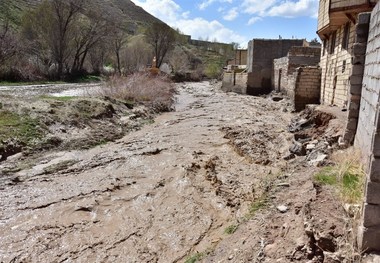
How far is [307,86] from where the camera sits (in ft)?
47.7

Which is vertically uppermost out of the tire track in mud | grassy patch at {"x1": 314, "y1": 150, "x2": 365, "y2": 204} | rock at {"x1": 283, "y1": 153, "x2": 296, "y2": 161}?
grassy patch at {"x1": 314, "y1": 150, "x2": 365, "y2": 204}

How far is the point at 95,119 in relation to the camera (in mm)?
12391

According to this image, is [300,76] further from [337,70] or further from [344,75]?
[344,75]

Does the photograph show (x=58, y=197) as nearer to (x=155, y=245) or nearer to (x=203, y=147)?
(x=155, y=245)

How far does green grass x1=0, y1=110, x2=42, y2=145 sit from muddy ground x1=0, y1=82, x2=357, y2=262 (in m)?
0.78

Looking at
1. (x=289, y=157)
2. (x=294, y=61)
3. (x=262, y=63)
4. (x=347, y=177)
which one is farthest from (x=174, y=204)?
(x=262, y=63)

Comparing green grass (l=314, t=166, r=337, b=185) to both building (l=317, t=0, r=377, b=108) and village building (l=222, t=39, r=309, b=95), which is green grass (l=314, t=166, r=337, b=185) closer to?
building (l=317, t=0, r=377, b=108)

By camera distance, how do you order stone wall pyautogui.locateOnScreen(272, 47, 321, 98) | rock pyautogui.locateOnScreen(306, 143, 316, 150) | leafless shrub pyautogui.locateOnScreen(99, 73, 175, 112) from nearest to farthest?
1. rock pyautogui.locateOnScreen(306, 143, 316, 150)
2. leafless shrub pyautogui.locateOnScreen(99, 73, 175, 112)
3. stone wall pyautogui.locateOnScreen(272, 47, 321, 98)

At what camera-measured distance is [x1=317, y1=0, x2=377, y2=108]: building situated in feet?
→ 32.3

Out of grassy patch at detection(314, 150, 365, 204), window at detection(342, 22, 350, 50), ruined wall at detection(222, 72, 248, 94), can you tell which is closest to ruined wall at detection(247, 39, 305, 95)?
ruined wall at detection(222, 72, 248, 94)

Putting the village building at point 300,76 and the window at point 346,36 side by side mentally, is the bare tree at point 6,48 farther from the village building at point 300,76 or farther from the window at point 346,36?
the window at point 346,36

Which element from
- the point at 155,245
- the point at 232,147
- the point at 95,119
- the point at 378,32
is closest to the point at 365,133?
the point at 378,32

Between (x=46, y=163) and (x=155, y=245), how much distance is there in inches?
182

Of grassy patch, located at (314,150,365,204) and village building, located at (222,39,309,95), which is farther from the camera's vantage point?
village building, located at (222,39,309,95)
